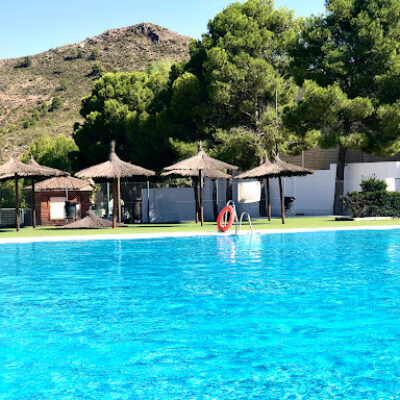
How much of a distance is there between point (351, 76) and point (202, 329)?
2780 centimetres

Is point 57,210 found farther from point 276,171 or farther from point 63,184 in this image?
point 276,171

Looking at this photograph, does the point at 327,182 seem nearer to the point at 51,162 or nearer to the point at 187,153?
the point at 187,153

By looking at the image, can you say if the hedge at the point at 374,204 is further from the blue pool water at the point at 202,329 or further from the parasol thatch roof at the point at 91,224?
the blue pool water at the point at 202,329

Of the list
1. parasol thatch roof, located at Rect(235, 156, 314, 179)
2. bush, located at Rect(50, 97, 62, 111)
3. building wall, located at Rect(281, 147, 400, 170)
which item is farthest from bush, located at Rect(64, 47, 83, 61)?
parasol thatch roof, located at Rect(235, 156, 314, 179)

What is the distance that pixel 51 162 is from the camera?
5225cm

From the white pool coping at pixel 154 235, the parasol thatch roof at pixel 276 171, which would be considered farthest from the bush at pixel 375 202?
the white pool coping at pixel 154 235

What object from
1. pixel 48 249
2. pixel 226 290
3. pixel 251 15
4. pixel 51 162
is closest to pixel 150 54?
pixel 51 162

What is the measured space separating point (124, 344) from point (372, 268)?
8.18 meters

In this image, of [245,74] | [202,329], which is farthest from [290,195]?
[202,329]

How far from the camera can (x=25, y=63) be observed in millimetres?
111688

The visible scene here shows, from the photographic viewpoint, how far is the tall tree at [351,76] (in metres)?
32.3

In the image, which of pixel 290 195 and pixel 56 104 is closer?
pixel 290 195

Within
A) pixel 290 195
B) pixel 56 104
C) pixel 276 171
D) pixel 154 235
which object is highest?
pixel 56 104

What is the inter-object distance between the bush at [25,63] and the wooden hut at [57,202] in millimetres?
78875
